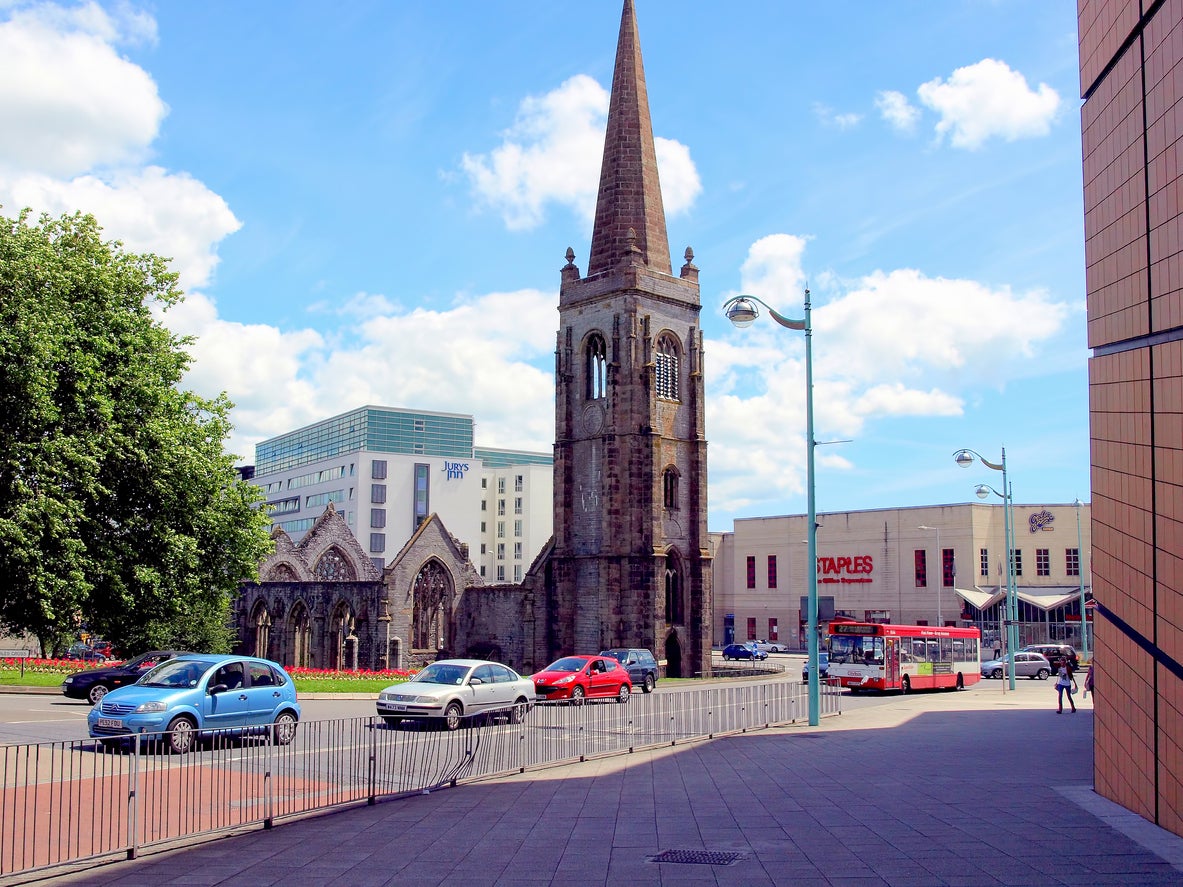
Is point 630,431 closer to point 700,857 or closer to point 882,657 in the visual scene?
point 882,657

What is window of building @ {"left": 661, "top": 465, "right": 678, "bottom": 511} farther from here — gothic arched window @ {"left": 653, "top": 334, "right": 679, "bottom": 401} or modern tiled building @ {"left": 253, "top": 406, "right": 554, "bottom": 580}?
modern tiled building @ {"left": 253, "top": 406, "right": 554, "bottom": 580}

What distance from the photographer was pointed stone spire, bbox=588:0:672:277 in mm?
48906

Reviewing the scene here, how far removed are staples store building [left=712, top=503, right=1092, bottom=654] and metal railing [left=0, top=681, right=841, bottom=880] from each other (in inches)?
2250

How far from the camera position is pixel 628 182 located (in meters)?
49.3

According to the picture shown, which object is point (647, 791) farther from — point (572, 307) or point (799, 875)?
point (572, 307)

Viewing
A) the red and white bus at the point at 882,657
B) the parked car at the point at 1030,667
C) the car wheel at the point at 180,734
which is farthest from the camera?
the parked car at the point at 1030,667

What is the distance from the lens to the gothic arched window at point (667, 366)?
48094 millimetres

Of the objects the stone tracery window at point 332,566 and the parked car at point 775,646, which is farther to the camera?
the parked car at point 775,646

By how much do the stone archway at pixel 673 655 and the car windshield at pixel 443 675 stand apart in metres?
25.1

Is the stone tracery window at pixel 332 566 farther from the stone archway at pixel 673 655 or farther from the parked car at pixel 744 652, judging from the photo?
the parked car at pixel 744 652

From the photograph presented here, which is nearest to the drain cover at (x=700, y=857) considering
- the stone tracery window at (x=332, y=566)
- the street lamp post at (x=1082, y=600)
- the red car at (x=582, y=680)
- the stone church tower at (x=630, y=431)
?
the red car at (x=582, y=680)

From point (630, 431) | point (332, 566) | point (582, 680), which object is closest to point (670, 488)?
point (630, 431)

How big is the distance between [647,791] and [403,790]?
3.16 m

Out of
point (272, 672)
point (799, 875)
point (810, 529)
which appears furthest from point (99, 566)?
point (799, 875)
